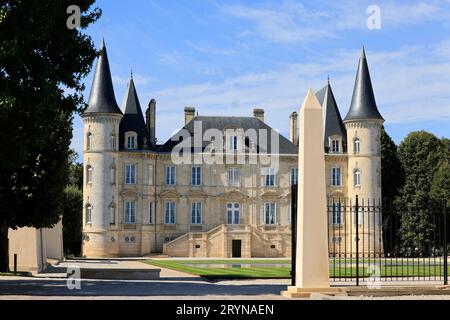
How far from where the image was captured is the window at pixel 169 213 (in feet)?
205

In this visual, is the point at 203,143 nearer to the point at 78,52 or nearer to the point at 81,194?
the point at 81,194

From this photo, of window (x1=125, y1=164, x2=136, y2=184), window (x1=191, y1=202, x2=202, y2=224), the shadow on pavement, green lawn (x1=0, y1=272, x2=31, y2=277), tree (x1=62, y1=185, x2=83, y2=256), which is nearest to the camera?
the shadow on pavement

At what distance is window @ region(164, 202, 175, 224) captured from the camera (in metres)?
62.4

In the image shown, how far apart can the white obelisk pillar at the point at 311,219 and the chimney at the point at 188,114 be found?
46642 mm

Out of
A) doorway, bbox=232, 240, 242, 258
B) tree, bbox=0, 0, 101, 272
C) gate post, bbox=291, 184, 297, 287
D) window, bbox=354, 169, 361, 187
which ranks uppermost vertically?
tree, bbox=0, 0, 101, 272

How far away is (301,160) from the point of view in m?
17.9

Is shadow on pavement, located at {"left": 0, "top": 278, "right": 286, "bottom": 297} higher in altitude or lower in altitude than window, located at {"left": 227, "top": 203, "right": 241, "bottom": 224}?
lower

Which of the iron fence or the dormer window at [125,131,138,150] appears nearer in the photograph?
the iron fence

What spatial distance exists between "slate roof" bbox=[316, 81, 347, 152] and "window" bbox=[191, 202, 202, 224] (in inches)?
467

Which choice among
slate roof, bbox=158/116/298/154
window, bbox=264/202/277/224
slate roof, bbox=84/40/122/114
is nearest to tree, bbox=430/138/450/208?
slate roof, bbox=158/116/298/154

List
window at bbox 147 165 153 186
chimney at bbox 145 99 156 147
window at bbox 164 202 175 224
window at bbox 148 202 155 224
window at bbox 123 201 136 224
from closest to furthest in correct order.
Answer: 1. window at bbox 123 201 136 224
2. window at bbox 148 202 155 224
3. window at bbox 147 165 153 186
4. window at bbox 164 202 175 224
5. chimney at bbox 145 99 156 147

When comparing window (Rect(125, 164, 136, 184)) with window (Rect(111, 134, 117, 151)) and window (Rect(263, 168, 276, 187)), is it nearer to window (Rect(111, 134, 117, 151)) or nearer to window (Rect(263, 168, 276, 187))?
window (Rect(111, 134, 117, 151))

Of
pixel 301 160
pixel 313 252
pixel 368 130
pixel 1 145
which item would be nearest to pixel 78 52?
pixel 1 145
